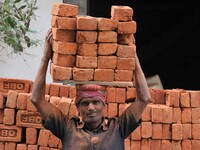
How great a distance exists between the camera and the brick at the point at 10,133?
867cm

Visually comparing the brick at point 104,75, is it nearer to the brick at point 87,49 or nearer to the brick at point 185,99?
the brick at point 87,49

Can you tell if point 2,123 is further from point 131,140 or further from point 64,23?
point 64,23

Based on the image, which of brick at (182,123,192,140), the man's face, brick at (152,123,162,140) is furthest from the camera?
brick at (182,123,192,140)

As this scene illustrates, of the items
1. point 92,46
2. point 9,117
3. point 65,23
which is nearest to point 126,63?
point 92,46

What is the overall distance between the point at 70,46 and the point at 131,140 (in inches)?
109

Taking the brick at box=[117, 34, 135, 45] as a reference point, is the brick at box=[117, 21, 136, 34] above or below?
above

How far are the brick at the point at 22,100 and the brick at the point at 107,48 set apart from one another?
2.64 metres

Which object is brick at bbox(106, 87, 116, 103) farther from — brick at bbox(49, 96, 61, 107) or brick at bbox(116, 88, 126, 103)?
brick at bbox(49, 96, 61, 107)

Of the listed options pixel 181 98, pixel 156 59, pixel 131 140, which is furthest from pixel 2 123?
pixel 156 59

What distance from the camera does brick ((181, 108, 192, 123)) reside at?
28.2 ft

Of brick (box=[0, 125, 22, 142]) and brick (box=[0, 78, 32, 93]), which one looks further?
brick (box=[0, 78, 32, 93])

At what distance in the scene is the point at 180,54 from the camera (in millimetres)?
17016

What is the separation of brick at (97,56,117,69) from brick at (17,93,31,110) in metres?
2.62

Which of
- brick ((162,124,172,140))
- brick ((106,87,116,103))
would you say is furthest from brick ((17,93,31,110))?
brick ((162,124,172,140))
